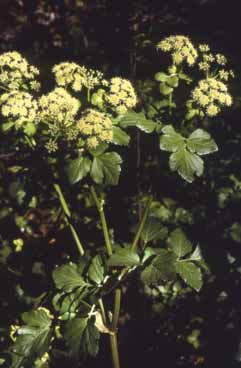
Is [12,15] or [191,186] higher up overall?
[12,15]

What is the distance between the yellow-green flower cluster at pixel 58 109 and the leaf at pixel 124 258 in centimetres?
64

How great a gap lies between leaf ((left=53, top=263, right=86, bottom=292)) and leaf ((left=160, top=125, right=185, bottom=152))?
2.66 ft

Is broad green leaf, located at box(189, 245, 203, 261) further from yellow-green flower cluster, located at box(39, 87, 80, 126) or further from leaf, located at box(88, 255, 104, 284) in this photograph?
yellow-green flower cluster, located at box(39, 87, 80, 126)

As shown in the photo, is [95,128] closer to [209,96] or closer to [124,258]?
[209,96]

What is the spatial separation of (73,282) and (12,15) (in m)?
3.85

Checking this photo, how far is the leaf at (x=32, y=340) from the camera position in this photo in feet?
6.74

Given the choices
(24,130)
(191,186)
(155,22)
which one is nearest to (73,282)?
(24,130)

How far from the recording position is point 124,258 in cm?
203

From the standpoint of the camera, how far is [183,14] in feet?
12.9

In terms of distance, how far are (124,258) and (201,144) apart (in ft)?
2.06

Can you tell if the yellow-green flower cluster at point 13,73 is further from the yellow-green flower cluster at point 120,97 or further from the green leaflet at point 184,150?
the green leaflet at point 184,150

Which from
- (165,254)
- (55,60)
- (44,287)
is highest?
(55,60)

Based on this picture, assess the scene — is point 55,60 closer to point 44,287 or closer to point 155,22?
point 155,22

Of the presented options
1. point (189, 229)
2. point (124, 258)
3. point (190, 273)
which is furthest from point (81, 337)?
point (189, 229)
